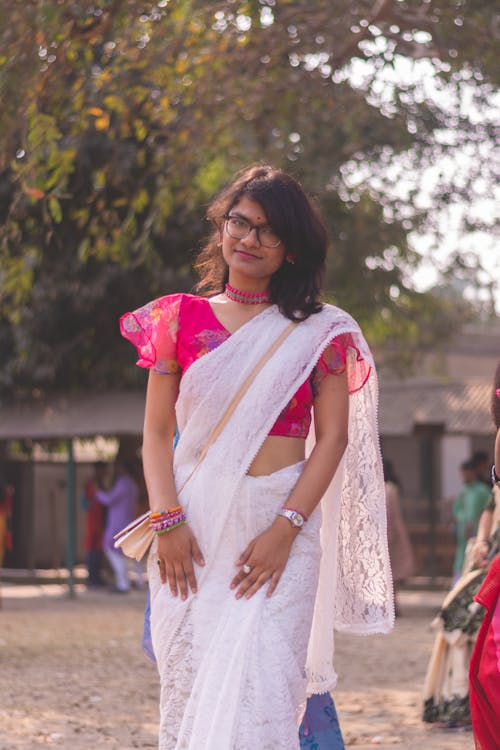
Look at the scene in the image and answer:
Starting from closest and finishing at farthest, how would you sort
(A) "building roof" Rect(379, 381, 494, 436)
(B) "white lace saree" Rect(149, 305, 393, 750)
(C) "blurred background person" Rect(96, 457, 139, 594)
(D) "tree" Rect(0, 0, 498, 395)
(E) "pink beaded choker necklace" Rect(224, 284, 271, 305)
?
(B) "white lace saree" Rect(149, 305, 393, 750), (E) "pink beaded choker necklace" Rect(224, 284, 271, 305), (D) "tree" Rect(0, 0, 498, 395), (C) "blurred background person" Rect(96, 457, 139, 594), (A) "building roof" Rect(379, 381, 494, 436)

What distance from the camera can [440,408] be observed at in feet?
70.9

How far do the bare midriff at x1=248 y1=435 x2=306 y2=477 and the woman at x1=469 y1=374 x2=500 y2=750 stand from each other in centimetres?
66

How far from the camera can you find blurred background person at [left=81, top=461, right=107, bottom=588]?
19562 millimetres

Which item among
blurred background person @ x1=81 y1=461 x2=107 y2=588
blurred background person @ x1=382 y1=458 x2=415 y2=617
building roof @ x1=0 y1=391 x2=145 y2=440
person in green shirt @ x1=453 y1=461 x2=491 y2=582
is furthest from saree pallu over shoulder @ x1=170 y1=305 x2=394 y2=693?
blurred background person @ x1=81 y1=461 x2=107 y2=588

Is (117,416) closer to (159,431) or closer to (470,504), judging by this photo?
(470,504)

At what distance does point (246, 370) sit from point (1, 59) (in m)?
5.35

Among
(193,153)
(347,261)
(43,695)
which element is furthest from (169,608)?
(347,261)

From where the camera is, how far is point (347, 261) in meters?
19.1

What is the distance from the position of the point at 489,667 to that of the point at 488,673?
19mm

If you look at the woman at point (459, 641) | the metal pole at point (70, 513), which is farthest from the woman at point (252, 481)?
the metal pole at point (70, 513)

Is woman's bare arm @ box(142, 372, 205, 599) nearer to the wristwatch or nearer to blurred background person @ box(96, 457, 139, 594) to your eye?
the wristwatch

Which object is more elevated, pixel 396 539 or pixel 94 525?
pixel 396 539

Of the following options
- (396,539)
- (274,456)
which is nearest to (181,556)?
(274,456)

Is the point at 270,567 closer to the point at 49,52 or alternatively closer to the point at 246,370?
the point at 246,370
